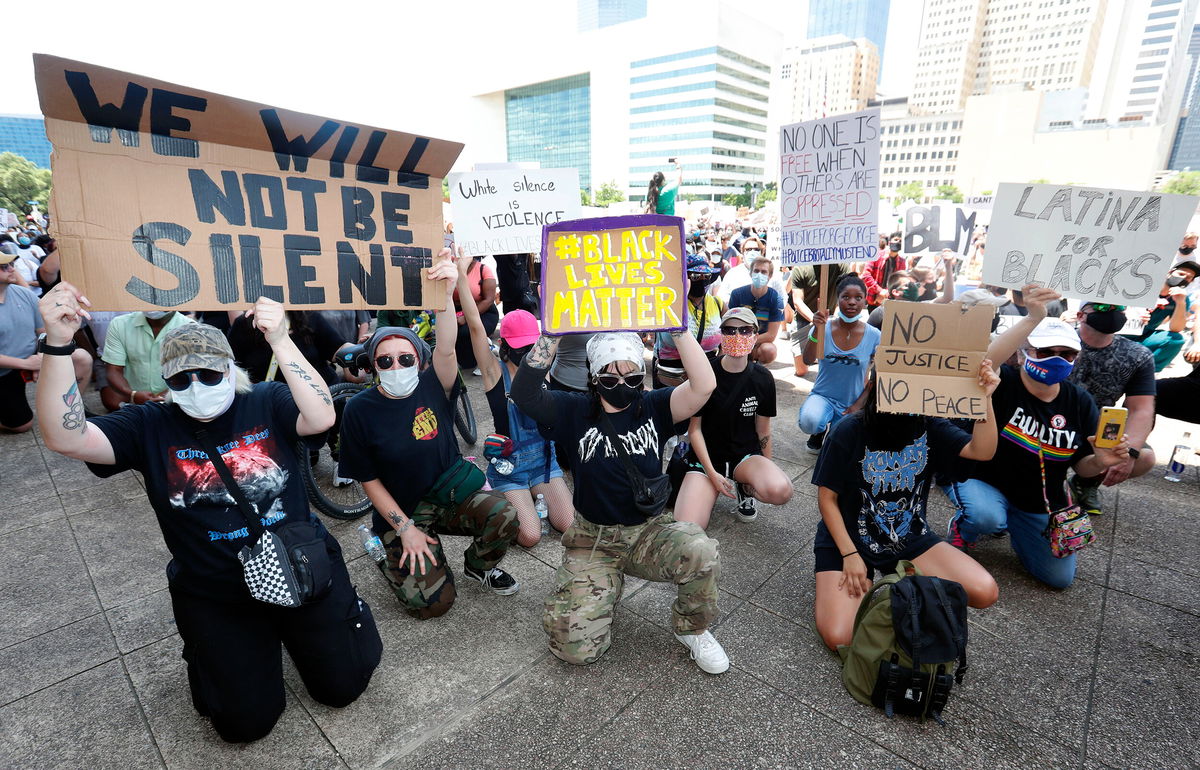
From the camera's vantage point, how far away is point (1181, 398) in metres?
5.34

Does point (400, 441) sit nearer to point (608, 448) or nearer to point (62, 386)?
point (608, 448)

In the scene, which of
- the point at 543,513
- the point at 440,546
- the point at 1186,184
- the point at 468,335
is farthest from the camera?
the point at 1186,184

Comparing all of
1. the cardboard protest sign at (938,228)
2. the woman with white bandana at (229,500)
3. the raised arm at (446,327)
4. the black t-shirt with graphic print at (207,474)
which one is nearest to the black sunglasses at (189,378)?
the woman with white bandana at (229,500)

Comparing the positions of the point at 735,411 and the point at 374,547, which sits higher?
the point at 735,411

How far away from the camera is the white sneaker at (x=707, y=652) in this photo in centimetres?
306

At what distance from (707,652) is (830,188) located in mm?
4052

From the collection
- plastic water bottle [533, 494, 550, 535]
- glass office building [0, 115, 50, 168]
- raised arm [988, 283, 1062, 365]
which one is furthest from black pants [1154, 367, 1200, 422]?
glass office building [0, 115, 50, 168]

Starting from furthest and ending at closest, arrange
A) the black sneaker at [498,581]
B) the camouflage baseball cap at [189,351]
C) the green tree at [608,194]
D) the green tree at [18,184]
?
the green tree at [608,194] < the green tree at [18,184] < the black sneaker at [498,581] < the camouflage baseball cap at [189,351]

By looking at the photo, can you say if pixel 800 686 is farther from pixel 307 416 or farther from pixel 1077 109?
pixel 1077 109

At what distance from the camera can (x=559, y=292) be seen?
3.12 m

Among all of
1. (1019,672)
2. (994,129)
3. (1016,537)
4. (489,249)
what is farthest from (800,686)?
(994,129)

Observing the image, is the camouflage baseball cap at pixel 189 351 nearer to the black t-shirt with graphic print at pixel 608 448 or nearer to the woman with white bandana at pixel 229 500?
the woman with white bandana at pixel 229 500

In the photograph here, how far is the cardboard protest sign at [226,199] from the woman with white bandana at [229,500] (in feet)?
0.82

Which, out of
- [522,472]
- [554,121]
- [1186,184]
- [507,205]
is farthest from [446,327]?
[554,121]
